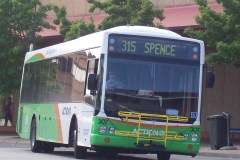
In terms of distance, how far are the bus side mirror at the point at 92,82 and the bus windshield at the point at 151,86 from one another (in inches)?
12.9

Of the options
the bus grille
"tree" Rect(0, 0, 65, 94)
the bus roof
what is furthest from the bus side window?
"tree" Rect(0, 0, 65, 94)

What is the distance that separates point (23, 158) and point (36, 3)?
18281mm

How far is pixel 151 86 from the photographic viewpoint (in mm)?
18734

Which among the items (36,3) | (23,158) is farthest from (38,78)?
(36,3)

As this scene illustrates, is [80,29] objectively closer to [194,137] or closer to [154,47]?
[154,47]

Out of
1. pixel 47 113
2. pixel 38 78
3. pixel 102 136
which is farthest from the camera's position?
pixel 38 78

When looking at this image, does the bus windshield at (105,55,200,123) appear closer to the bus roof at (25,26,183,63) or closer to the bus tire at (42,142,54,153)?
the bus roof at (25,26,183,63)

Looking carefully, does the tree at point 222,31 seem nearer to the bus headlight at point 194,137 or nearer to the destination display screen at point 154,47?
the destination display screen at point 154,47

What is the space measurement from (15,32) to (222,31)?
12.9 metres

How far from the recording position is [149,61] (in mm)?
18984

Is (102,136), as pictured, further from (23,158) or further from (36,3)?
(36,3)

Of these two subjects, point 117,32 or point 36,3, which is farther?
point 36,3

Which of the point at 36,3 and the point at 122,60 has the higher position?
the point at 36,3

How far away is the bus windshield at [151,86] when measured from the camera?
60.9 feet
